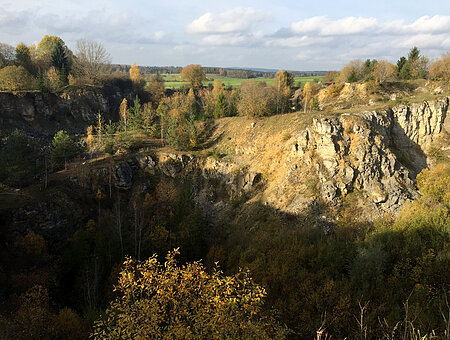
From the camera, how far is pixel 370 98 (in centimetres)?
5769

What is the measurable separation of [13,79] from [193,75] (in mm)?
54500

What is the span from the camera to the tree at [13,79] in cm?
6334

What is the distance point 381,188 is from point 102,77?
8475 centimetres

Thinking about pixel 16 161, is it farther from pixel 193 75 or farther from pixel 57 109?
pixel 193 75

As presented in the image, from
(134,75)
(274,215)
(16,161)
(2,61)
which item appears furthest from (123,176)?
(134,75)

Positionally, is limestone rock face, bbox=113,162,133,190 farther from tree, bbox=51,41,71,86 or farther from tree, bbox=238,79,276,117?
tree, bbox=51,41,71,86

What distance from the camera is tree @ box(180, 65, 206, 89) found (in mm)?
100325

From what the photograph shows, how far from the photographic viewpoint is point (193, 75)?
331ft

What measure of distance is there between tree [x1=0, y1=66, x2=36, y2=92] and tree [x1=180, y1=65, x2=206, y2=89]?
49899mm

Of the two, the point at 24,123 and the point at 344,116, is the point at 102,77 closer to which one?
the point at 24,123

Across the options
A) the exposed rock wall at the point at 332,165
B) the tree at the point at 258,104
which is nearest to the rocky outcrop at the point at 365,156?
the exposed rock wall at the point at 332,165

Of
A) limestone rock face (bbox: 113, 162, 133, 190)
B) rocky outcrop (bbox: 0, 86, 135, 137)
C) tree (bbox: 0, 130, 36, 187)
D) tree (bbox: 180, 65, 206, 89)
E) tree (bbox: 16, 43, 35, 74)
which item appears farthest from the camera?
tree (bbox: 180, 65, 206, 89)

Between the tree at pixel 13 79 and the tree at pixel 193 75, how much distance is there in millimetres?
49899

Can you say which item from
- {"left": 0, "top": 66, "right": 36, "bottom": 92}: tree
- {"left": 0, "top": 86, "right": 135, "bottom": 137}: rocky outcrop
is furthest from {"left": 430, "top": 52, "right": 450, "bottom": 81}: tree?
{"left": 0, "top": 66, "right": 36, "bottom": 92}: tree
